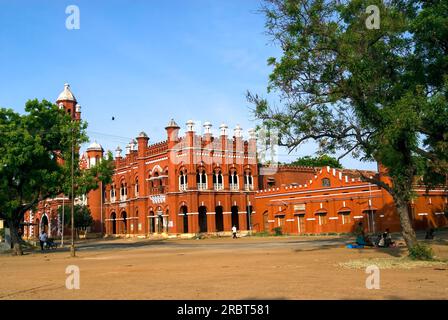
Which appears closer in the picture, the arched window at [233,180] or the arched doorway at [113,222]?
the arched window at [233,180]

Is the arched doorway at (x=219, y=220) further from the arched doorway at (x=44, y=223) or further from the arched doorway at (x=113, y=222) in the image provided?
the arched doorway at (x=44, y=223)

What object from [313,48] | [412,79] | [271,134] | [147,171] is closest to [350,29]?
[313,48]

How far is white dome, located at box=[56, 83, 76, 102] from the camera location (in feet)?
251

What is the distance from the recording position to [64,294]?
12.8 meters

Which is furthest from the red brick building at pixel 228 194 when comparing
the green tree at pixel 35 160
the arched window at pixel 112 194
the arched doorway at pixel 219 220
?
the green tree at pixel 35 160

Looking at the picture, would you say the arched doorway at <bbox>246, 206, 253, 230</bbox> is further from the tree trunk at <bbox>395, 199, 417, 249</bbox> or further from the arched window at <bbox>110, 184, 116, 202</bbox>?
the tree trunk at <bbox>395, 199, 417, 249</bbox>

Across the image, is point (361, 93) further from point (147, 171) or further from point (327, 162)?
point (327, 162)

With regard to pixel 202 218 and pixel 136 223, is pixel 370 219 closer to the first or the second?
pixel 202 218

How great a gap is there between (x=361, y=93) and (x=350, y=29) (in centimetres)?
274

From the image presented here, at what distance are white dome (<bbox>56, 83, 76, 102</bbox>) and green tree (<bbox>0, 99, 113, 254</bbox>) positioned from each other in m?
39.7

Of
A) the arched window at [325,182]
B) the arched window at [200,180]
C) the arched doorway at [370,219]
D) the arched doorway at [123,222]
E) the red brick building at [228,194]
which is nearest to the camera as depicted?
the arched doorway at [370,219]

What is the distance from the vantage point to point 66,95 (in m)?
77.1

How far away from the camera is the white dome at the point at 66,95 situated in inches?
3017

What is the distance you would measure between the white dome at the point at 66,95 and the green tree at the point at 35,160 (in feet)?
130
